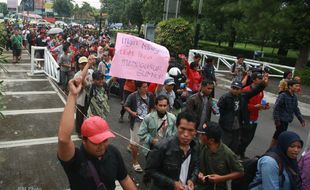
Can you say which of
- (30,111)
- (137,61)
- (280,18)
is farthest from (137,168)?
(280,18)

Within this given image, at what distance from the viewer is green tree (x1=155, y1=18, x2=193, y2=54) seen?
18.7 meters

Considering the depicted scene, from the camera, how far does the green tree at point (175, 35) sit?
18719 millimetres

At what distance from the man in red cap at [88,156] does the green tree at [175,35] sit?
1655 cm

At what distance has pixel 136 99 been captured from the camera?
18.4ft

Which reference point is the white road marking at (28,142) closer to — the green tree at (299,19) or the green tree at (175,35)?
the green tree at (175,35)

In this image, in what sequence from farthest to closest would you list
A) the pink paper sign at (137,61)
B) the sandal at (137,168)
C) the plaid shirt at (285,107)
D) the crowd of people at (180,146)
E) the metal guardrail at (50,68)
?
the metal guardrail at (50,68) → the plaid shirt at (285,107) → the sandal at (137,168) → the pink paper sign at (137,61) → the crowd of people at (180,146)

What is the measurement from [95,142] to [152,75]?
112 inches

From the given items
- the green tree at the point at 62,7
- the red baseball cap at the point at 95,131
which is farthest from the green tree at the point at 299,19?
the green tree at the point at 62,7

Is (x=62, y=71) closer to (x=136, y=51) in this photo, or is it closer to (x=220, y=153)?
(x=136, y=51)

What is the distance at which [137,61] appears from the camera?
17.0 ft

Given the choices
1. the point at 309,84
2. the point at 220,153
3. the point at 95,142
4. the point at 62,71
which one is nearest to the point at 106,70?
the point at 62,71

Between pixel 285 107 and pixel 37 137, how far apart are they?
5224mm

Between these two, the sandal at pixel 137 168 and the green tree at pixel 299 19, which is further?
the green tree at pixel 299 19

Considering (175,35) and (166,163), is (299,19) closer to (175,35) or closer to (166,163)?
(175,35)
